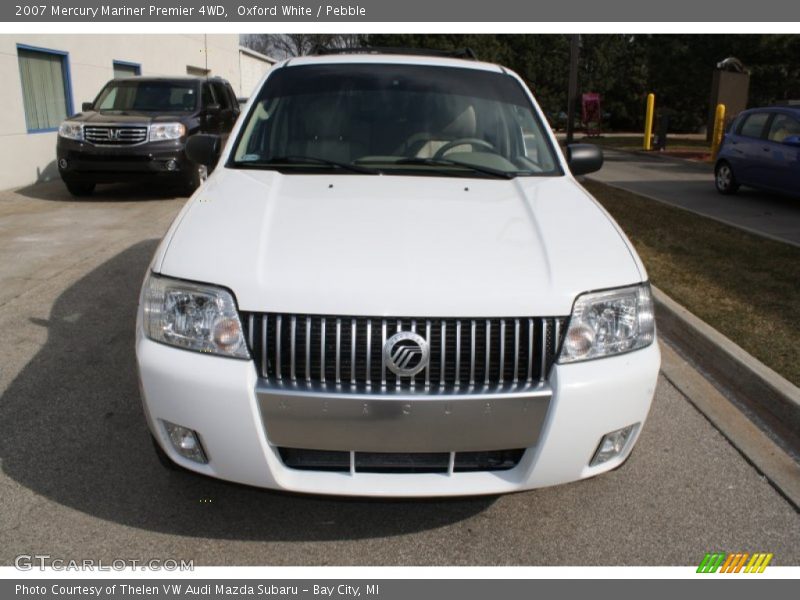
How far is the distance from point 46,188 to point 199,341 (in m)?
11.6

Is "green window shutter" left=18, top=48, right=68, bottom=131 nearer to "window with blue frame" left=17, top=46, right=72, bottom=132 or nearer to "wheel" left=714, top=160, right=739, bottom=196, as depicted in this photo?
"window with blue frame" left=17, top=46, right=72, bottom=132

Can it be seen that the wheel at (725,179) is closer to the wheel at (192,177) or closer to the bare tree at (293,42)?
the wheel at (192,177)

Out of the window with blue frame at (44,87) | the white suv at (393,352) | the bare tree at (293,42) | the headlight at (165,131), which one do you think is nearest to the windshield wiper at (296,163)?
the white suv at (393,352)

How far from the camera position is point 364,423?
240 centimetres

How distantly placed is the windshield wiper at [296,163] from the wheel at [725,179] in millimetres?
11003

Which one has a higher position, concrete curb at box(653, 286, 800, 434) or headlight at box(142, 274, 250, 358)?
headlight at box(142, 274, 250, 358)

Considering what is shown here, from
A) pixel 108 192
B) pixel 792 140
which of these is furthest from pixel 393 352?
pixel 108 192

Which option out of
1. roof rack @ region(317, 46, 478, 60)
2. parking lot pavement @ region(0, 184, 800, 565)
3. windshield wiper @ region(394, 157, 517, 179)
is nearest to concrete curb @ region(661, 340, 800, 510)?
parking lot pavement @ region(0, 184, 800, 565)

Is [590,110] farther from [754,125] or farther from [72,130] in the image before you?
[72,130]

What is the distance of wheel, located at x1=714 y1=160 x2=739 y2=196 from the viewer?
42.0ft

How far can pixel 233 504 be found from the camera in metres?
3.02

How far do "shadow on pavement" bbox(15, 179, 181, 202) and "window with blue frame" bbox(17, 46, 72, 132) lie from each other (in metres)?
1.45

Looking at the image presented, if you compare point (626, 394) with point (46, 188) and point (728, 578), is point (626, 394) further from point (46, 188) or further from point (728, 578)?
point (46, 188)

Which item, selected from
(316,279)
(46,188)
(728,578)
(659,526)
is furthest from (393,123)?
(46,188)
